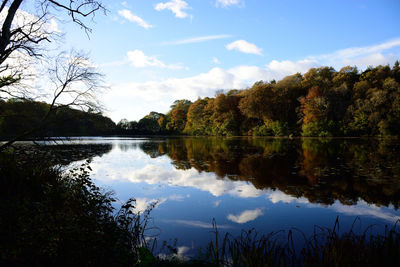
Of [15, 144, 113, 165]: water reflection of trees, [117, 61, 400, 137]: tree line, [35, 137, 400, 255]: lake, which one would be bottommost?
[35, 137, 400, 255]: lake

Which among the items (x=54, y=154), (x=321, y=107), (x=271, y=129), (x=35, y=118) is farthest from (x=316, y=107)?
(x=35, y=118)

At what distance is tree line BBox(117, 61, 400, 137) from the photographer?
3556cm

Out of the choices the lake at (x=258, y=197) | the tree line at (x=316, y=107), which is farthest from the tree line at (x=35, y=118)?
the tree line at (x=316, y=107)

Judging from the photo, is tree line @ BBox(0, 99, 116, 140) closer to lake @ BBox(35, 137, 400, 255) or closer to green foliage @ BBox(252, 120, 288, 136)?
lake @ BBox(35, 137, 400, 255)

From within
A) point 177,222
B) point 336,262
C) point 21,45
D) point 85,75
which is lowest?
point 177,222

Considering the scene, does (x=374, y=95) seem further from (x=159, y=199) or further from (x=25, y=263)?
(x=25, y=263)

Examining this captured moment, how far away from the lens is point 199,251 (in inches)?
159

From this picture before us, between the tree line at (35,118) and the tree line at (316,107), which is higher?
the tree line at (316,107)

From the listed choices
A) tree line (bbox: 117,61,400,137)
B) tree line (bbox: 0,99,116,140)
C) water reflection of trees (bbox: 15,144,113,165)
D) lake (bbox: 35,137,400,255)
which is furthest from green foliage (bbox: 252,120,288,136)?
tree line (bbox: 0,99,116,140)

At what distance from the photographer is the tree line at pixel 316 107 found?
3556 cm

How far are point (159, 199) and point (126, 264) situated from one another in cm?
399

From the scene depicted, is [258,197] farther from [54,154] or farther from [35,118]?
[54,154]

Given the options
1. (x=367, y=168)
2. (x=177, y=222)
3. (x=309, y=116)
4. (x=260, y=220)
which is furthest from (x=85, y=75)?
(x=309, y=116)

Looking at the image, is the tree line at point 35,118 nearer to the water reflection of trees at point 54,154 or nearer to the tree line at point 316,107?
the water reflection of trees at point 54,154
